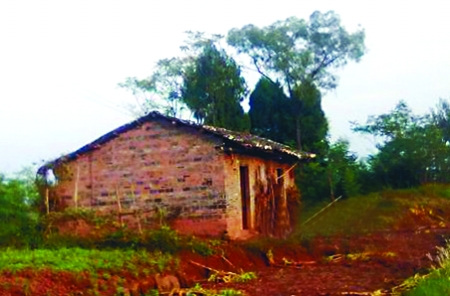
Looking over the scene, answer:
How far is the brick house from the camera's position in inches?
799

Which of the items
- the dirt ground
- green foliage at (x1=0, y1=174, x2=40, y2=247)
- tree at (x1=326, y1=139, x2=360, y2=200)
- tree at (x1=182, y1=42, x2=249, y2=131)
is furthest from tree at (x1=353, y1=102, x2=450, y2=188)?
green foliage at (x1=0, y1=174, x2=40, y2=247)

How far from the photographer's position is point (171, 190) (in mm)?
20656

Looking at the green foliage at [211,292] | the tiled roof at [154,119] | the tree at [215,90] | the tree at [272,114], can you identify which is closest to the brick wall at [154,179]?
the tiled roof at [154,119]

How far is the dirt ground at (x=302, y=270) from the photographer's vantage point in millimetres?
12133

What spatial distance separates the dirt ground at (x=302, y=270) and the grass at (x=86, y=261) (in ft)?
1.21

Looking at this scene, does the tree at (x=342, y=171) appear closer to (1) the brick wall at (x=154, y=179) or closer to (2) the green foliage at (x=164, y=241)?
(1) the brick wall at (x=154, y=179)

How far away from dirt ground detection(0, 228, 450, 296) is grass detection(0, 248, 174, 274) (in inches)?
14.5

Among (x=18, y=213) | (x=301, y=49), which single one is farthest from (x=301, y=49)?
(x=18, y=213)

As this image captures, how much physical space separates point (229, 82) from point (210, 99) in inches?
62.2

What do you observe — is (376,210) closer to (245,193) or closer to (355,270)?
(245,193)

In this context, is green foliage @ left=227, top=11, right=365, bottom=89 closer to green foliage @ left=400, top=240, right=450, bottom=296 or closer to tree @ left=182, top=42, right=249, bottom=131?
tree @ left=182, top=42, right=249, bottom=131

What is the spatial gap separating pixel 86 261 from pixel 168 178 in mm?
7094

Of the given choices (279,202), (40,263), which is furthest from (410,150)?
(40,263)

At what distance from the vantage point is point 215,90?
4056 cm
